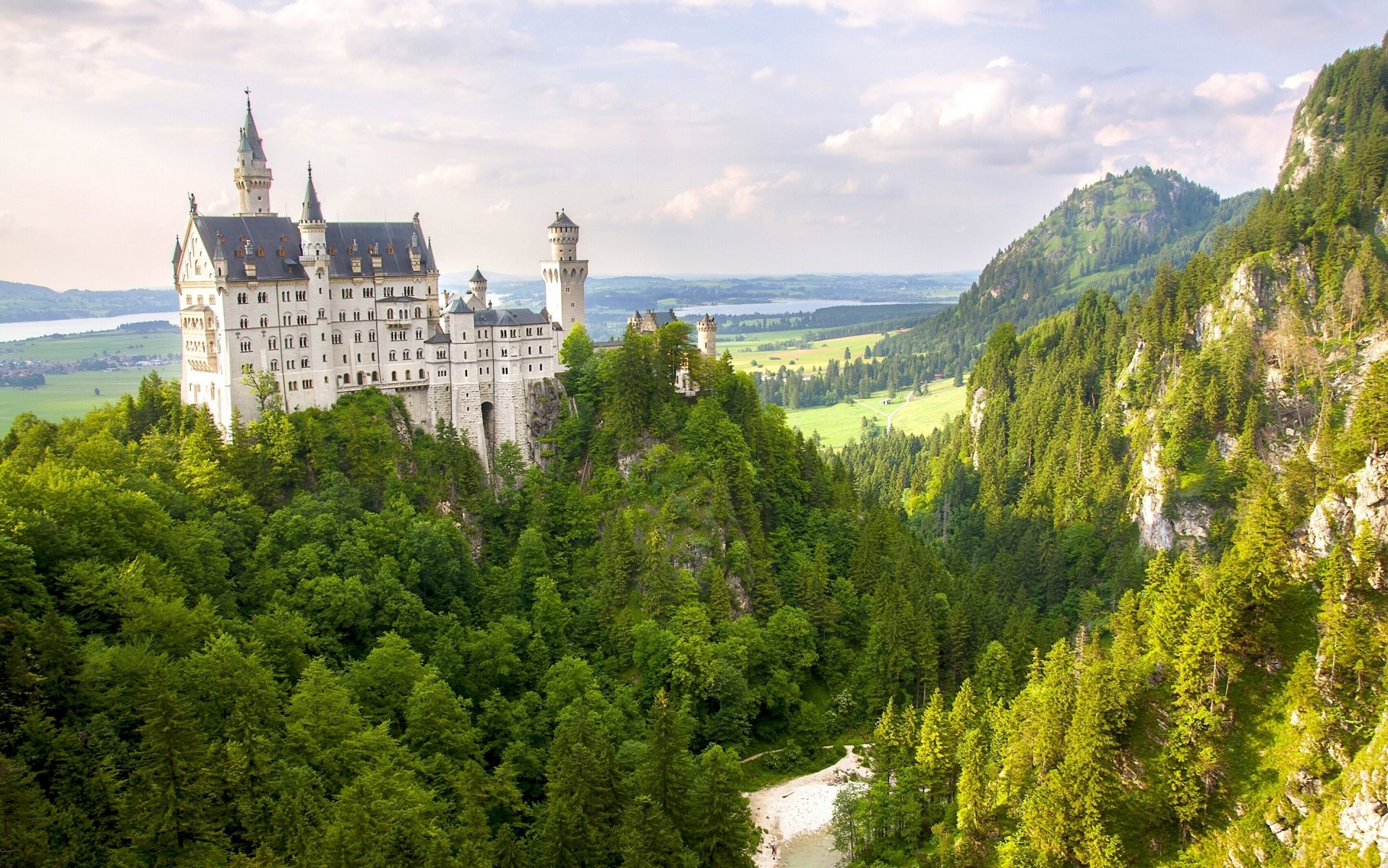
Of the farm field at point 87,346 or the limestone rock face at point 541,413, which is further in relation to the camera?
the farm field at point 87,346

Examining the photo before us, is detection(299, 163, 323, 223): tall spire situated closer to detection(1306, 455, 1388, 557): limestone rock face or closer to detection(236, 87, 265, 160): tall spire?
detection(236, 87, 265, 160): tall spire

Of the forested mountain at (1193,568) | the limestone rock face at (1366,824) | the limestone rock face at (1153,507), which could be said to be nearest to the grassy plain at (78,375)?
the forested mountain at (1193,568)

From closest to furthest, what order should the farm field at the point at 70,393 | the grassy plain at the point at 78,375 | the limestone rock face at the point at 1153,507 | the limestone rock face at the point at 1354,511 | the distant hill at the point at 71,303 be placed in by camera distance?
the limestone rock face at the point at 1354,511 < the farm field at the point at 70,393 < the grassy plain at the point at 78,375 < the limestone rock face at the point at 1153,507 < the distant hill at the point at 71,303

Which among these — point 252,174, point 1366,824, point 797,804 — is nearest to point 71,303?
point 252,174

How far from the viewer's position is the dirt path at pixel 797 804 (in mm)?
61062

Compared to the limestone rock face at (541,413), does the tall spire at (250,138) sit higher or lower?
higher

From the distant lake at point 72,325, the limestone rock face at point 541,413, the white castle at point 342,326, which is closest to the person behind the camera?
the white castle at point 342,326

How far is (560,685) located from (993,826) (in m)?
27.4

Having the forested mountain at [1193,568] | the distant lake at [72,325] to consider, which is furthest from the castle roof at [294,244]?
the distant lake at [72,325]

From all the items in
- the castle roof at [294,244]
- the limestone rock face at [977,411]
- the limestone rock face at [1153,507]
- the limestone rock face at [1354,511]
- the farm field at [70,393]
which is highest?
the castle roof at [294,244]

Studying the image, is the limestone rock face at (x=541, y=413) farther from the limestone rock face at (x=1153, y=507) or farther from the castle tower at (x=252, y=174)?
the limestone rock face at (x=1153, y=507)

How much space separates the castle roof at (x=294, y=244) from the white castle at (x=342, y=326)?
0.32 ft

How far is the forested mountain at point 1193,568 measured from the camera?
4384 centimetres

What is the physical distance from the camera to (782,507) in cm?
9006
